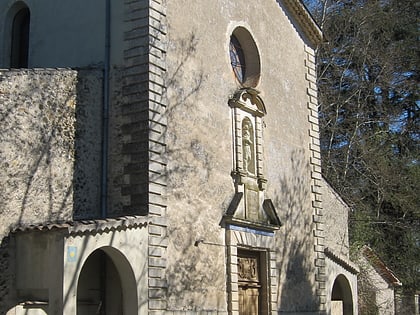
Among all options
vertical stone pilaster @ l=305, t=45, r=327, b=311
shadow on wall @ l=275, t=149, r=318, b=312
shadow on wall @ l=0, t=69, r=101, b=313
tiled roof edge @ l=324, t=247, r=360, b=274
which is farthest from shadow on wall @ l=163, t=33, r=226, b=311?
tiled roof edge @ l=324, t=247, r=360, b=274

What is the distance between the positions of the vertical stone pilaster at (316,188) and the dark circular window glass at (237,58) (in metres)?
2.72

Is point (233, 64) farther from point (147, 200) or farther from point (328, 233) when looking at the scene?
point (328, 233)

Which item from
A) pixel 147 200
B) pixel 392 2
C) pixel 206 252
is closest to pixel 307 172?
pixel 206 252

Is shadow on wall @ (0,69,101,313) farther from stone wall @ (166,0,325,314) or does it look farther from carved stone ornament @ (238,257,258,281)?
carved stone ornament @ (238,257,258,281)

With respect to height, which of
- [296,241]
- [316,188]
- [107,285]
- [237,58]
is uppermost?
[237,58]

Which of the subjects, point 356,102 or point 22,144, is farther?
point 356,102

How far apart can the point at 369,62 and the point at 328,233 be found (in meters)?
9.31

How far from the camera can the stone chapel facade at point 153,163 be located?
30.5 ft

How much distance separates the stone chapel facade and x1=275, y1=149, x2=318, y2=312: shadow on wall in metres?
0.05

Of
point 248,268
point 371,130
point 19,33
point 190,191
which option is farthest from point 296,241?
point 371,130

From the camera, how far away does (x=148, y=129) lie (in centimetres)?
1042

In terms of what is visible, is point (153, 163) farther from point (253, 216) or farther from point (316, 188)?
point (316, 188)

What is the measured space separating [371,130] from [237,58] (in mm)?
11849

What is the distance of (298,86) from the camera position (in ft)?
51.7
